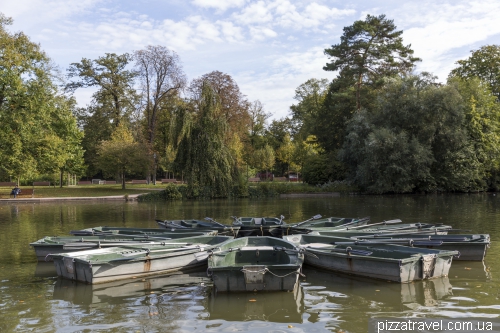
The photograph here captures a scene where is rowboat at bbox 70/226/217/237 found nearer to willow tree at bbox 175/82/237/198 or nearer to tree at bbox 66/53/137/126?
willow tree at bbox 175/82/237/198

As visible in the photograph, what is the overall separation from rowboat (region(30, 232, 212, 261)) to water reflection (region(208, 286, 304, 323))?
4227 mm

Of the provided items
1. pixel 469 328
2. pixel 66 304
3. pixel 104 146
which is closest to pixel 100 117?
pixel 104 146

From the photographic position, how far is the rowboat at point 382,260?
33.7 feet

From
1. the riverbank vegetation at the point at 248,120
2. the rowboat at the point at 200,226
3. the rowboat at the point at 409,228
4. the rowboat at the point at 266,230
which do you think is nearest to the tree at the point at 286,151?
the riverbank vegetation at the point at 248,120

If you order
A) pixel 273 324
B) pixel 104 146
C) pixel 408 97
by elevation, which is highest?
pixel 408 97

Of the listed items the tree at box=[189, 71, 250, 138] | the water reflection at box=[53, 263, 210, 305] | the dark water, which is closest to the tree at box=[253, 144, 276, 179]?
the tree at box=[189, 71, 250, 138]

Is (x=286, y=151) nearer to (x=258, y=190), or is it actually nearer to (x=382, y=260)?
(x=258, y=190)

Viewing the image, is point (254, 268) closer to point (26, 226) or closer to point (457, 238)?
point (457, 238)

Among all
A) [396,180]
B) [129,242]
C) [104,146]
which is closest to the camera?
[129,242]

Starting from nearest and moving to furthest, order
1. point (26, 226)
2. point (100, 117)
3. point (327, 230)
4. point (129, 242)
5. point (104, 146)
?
point (129, 242), point (327, 230), point (26, 226), point (104, 146), point (100, 117)

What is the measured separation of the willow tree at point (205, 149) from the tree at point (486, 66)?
1363 inches

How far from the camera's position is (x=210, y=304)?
364 inches

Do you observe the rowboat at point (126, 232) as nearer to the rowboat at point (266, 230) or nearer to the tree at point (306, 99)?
the rowboat at point (266, 230)

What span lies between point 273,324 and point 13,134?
3896 centimetres
